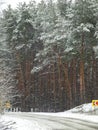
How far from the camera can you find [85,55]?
128ft

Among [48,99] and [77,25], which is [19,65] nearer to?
[48,99]

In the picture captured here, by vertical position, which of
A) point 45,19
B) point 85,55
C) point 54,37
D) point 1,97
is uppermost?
point 45,19

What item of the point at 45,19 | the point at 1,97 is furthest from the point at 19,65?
the point at 1,97

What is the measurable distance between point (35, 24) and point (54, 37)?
26.2 ft

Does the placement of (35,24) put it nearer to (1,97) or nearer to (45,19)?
(45,19)

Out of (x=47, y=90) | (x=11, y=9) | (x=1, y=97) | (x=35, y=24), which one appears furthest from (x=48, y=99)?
(x=1, y=97)

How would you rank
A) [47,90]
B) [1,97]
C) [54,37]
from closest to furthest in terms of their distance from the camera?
[1,97] < [54,37] < [47,90]

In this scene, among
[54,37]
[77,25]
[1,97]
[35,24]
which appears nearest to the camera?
[1,97]

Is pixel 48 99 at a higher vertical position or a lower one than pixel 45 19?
lower

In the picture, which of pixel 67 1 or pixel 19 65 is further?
pixel 19 65

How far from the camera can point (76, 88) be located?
49.8 m

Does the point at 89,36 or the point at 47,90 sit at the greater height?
the point at 89,36

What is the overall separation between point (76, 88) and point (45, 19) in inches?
432

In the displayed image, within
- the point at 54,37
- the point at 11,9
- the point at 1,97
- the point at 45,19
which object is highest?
the point at 11,9
